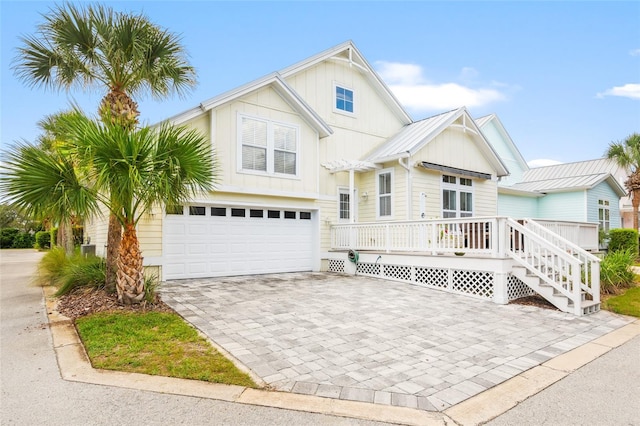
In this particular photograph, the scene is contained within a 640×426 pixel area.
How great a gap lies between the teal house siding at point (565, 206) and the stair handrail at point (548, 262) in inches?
534

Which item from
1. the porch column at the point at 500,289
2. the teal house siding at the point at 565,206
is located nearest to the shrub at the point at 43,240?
the porch column at the point at 500,289

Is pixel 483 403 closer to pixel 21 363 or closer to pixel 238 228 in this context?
pixel 21 363

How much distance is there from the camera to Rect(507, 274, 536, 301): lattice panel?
8.69 meters

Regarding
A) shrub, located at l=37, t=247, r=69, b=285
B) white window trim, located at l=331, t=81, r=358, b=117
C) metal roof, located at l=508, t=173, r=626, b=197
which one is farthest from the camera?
metal roof, located at l=508, t=173, r=626, b=197

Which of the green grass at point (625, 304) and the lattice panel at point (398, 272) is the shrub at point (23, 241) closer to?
the lattice panel at point (398, 272)

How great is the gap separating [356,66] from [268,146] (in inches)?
235

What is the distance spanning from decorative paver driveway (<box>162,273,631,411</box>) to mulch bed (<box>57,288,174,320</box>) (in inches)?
16.3

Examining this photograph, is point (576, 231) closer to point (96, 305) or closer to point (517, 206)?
point (517, 206)

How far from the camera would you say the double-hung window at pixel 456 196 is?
1419 cm

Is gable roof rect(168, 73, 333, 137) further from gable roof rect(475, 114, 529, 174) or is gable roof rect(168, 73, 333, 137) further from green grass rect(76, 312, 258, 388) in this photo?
gable roof rect(475, 114, 529, 174)

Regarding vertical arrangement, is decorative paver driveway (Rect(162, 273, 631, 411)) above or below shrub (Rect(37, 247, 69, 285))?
below

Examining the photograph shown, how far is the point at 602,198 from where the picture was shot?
69.2 ft

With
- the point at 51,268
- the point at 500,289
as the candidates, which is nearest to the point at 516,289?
the point at 500,289

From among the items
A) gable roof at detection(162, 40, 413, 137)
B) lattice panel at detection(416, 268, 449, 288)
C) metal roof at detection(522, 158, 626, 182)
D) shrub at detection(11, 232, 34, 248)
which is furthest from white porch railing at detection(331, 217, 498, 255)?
shrub at detection(11, 232, 34, 248)
